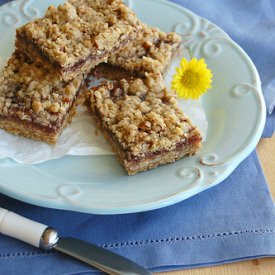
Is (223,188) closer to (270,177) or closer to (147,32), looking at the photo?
(270,177)

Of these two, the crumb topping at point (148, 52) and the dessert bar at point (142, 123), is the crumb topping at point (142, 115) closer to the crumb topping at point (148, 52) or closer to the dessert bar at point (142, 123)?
the dessert bar at point (142, 123)

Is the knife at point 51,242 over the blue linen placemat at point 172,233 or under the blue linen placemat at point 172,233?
over

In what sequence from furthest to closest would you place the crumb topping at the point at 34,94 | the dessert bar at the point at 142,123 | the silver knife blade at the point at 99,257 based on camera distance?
1. the crumb topping at the point at 34,94
2. the dessert bar at the point at 142,123
3. the silver knife blade at the point at 99,257

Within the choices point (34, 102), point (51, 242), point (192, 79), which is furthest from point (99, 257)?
point (192, 79)

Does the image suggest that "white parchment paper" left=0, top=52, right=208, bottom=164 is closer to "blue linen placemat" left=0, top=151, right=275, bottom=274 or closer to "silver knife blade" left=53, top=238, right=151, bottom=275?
"blue linen placemat" left=0, top=151, right=275, bottom=274

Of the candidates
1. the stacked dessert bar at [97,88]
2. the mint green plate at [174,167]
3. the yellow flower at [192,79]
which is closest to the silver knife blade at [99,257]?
the mint green plate at [174,167]

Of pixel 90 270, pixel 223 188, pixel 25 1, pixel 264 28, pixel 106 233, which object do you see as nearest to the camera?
pixel 90 270

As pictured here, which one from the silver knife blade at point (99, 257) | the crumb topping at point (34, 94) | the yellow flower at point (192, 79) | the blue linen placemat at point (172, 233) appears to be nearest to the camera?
the silver knife blade at point (99, 257)

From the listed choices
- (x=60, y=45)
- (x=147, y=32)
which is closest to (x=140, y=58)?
(x=147, y=32)
